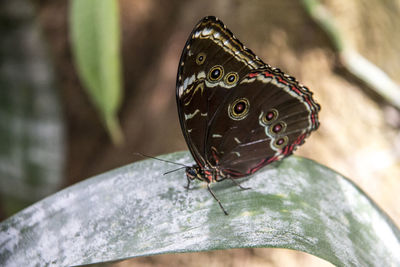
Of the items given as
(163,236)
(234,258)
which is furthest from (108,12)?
(234,258)

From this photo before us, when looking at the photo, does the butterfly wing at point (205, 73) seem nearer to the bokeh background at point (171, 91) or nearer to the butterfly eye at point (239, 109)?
the butterfly eye at point (239, 109)

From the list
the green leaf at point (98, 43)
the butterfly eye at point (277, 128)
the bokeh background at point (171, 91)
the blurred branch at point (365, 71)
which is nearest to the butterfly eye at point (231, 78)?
the butterfly eye at point (277, 128)

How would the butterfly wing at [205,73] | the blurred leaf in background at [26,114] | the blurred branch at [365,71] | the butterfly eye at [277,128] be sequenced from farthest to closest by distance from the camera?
the blurred branch at [365,71] → the blurred leaf in background at [26,114] → the butterfly eye at [277,128] → the butterfly wing at [205,73]

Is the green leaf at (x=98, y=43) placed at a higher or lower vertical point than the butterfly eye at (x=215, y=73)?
higher

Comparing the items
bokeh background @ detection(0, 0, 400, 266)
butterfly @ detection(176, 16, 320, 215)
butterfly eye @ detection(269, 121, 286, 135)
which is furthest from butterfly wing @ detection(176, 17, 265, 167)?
bokeh background @ detection(0, 0, 400, 266)

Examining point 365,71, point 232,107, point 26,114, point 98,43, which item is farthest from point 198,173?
point 365,71

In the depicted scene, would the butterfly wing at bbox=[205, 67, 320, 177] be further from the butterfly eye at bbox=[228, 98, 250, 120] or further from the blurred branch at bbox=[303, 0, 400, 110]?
the blurred branch at bbox=[303, 0, 400, 110]

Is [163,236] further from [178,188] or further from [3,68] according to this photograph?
[3,68]

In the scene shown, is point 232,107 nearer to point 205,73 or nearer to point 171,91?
point 205,73
